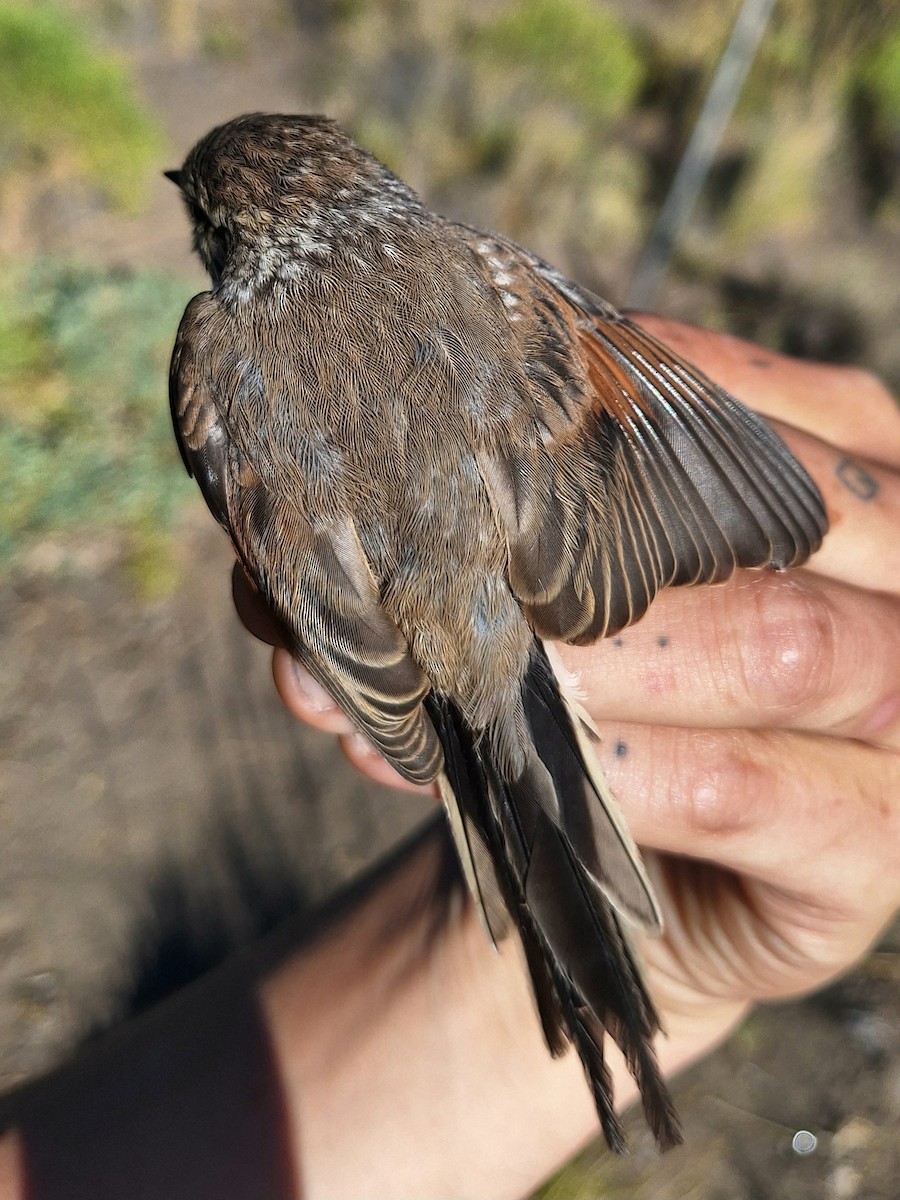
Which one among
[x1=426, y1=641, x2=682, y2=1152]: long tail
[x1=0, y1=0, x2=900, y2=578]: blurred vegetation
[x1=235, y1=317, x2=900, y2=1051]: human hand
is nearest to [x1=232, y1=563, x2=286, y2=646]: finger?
[x1=235, y1=317, x2=900, y2=1051]: human hand

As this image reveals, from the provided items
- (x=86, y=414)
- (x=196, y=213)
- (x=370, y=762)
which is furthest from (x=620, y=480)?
(x=86, y=414)

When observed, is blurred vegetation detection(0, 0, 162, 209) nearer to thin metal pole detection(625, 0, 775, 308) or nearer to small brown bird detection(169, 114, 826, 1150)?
thin metal pole detection(625, 0, 775, 308)

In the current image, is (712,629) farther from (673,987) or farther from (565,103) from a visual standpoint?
(565,103)

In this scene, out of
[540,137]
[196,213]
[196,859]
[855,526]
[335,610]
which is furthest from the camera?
[540,137]

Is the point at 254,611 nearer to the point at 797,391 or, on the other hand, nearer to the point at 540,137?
the point at 797,391

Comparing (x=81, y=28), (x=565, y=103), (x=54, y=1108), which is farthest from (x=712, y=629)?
(x=81, y=28)

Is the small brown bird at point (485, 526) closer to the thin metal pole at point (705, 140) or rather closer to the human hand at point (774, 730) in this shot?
the human hand at point (774, 730)
